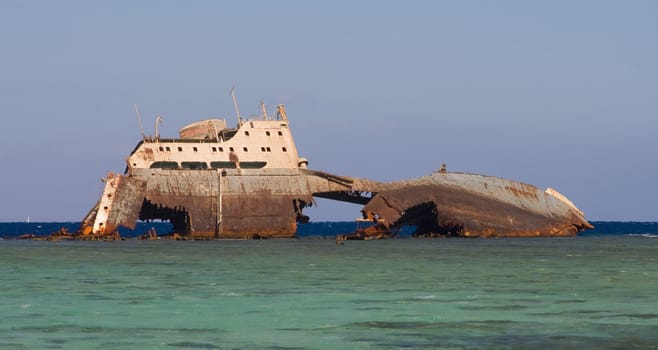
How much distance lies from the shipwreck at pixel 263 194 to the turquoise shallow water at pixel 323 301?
10.5m

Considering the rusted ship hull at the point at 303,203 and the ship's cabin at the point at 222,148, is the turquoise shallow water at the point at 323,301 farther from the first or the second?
the ship's cabin at the point at 222,148

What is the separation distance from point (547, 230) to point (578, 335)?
1999 inches

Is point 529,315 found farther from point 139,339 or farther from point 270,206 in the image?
point 270,206

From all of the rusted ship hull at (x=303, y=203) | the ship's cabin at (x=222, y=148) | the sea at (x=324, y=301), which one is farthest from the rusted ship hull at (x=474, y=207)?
the sea at (x=324, y=301)

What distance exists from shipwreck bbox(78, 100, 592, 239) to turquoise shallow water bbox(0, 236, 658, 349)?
10513 millimetres

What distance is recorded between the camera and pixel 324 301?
104 ft

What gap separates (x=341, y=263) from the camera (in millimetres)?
48156

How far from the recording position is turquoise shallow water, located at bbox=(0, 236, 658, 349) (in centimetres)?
2464

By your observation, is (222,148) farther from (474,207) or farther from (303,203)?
(474,207)

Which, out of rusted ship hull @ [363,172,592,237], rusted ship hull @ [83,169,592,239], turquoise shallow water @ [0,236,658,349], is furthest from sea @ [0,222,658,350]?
rusted ship hull @ [363,172,592,237]

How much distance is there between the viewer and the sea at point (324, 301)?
80.7 feet

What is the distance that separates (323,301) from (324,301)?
3cm

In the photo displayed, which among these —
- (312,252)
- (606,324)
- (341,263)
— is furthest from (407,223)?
(606,324)

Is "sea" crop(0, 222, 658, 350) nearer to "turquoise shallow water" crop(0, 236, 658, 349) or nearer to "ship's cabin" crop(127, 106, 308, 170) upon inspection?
"turquoise shallow water" crop(0, 236, 658, 349)
